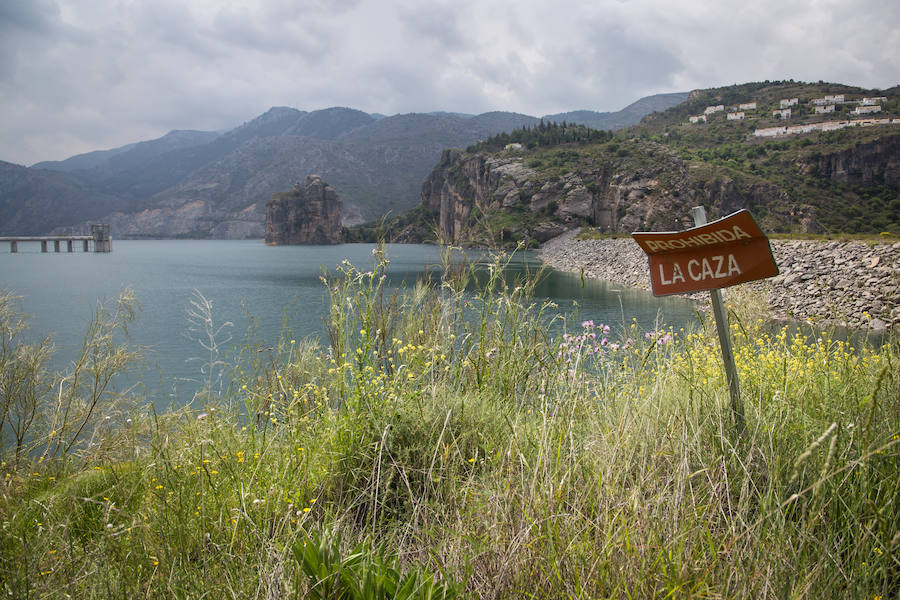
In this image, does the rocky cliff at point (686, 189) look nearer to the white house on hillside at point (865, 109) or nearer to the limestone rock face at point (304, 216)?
the white house on hillside at point (865, 109)

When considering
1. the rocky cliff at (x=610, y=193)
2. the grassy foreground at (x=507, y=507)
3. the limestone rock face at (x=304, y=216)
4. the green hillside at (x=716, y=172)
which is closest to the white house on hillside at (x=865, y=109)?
the green hillside at (x=716, y=172)

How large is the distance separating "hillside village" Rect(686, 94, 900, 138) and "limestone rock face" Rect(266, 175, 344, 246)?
84.0 metres

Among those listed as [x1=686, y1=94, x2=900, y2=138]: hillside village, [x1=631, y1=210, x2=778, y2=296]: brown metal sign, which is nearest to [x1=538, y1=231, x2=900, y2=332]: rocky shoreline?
[x1=631, y1=210, x2=778, y2=296]: brown metal sign

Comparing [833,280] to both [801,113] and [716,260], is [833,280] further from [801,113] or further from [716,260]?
[801,113]

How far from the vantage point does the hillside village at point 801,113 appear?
76.1 metres

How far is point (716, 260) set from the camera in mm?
1983

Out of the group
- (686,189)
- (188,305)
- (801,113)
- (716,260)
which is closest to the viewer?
(716,260)

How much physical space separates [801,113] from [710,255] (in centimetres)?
11092

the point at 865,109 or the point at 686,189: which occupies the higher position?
the point at 865,109

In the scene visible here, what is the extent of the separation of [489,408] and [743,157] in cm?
8292

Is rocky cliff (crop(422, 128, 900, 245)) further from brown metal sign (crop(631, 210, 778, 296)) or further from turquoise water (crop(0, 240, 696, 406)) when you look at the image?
brown metal sign (crop(631, 210, 778, 296))

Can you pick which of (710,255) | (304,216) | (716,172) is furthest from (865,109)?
(304,216)

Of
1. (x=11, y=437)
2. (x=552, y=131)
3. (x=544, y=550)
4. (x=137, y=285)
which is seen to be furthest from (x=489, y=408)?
(x=552, y=131)

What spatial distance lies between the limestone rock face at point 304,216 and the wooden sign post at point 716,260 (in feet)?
394
